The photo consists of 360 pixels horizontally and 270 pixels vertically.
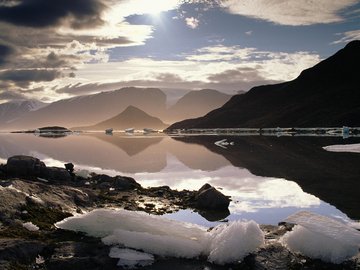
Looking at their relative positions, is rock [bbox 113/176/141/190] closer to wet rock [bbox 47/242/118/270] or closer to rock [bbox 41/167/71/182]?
rock [bbox 41/167/71/182]

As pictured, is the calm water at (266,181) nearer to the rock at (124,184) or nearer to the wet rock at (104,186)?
the rock at (124,184)

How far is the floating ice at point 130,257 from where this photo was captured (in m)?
12.3

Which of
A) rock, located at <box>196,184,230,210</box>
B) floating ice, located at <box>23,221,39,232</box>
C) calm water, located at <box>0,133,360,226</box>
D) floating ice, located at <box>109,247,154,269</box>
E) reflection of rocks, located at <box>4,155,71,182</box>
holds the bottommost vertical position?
calm water, located at <box>0,133,360,226</box>

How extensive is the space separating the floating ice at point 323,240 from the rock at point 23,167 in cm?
2165

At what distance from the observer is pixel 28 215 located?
16.5 metres

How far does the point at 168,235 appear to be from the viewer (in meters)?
14.2

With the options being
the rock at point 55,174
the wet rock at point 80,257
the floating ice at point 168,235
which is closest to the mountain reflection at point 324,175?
the floating ice at point 168,235

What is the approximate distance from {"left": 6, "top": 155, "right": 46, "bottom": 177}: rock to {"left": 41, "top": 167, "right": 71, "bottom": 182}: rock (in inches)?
21.0

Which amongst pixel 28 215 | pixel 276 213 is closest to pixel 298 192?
pixel 276 213

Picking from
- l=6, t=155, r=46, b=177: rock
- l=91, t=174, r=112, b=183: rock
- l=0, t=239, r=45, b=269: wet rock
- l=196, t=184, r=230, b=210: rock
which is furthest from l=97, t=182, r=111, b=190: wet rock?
l=0, t=239, r=45, b=269: wet rock

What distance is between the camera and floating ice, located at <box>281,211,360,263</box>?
41.3 ft

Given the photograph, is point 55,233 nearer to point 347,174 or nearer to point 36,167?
point 36,167

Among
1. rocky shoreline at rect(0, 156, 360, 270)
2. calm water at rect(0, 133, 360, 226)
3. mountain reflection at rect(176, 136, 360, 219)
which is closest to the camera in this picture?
rocky shoreline at rect(0, 156, 360, 270)

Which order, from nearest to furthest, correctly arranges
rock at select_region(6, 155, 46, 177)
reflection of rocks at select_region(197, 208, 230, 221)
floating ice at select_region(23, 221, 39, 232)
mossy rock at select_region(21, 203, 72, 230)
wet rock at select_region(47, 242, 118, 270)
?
wet rock at select_region(47, 242, 118, 270)
floating ice at select_region(23, 221, 39, 232)
mossy rock at select_region(21, 203, 72, 230)
reflection of rocks at select_region(197, 208, 230, 221)
rock at select_region(6, 155, 46, 177)
